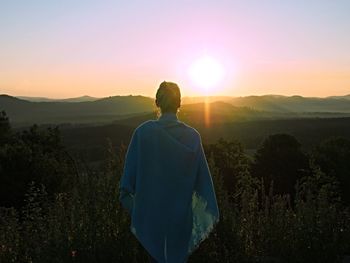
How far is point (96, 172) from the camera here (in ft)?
16.2

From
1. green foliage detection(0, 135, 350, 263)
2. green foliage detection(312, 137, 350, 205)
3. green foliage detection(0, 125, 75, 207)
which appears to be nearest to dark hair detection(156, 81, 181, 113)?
green foliage detection(0, 135, 350, 263)

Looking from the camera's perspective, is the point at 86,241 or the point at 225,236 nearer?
the point at 86,241

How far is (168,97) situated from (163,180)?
1.89 ft

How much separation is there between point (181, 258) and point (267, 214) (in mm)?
1532

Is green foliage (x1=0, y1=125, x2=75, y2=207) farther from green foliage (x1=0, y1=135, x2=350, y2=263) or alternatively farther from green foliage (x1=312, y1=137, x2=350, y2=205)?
green foliage (x1=0, y1=135, x2=350, y2=263)

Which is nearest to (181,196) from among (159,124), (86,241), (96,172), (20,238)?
(159,124)

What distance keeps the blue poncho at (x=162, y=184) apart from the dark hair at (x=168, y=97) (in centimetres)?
6

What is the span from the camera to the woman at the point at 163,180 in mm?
3771

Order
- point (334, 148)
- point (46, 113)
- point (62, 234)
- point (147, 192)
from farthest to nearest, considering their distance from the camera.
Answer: point (46, 113) → point (334, 148) → point (62, 234) → point (147, 192)

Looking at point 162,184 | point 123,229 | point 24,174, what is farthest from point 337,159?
point 162,184

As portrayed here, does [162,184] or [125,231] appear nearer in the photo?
[162,184]

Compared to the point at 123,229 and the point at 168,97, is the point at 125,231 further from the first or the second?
the point at 168,97

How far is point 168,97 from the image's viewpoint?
378 centimetres

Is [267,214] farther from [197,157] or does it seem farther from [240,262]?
[197,157]
